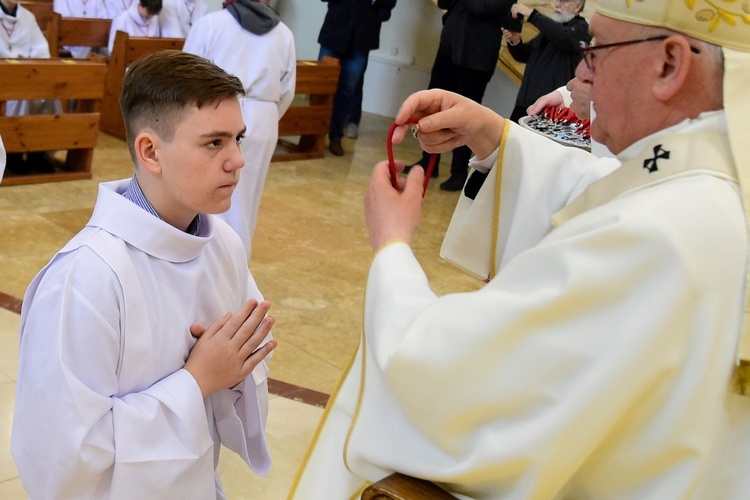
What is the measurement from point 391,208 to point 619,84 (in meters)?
0.42

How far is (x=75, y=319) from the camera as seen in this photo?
5.62ft

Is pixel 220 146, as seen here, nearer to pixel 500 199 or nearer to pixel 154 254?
pixel 154 254

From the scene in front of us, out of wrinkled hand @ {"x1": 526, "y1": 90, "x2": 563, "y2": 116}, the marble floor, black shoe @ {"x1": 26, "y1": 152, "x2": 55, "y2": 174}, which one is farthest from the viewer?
black shoe @ {"x1": 26, "y1": 152, "x2": 55, "y2": 174}

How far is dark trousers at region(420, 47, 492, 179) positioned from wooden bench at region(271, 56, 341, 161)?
0.97 metres

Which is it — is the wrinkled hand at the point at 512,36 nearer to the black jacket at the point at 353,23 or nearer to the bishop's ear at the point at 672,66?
the black jacket at the point at 353,23

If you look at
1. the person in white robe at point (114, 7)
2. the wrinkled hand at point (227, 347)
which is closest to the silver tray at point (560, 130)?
the wrinkled hand at point (227, 347)

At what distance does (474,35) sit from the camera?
24.2ft

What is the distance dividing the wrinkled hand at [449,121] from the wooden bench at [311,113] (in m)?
5.95

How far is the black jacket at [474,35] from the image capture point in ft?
24.1

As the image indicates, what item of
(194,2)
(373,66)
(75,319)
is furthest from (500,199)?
(373,66)

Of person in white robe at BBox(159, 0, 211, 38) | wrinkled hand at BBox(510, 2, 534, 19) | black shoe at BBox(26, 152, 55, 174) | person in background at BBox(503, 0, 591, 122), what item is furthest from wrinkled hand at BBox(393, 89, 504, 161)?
person in white robe at BBox(159, 0, 211, 38)

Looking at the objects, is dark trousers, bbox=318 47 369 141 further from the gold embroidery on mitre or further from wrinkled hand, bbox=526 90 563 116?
the gold embroidery on mitre

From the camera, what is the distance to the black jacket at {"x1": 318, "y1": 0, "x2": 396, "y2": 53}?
826cm

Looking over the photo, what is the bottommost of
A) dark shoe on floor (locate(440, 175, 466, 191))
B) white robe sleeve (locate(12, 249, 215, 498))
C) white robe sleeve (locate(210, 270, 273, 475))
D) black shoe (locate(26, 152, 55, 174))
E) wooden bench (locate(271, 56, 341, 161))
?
black shoe (locate(26, 152, 55, 174))
